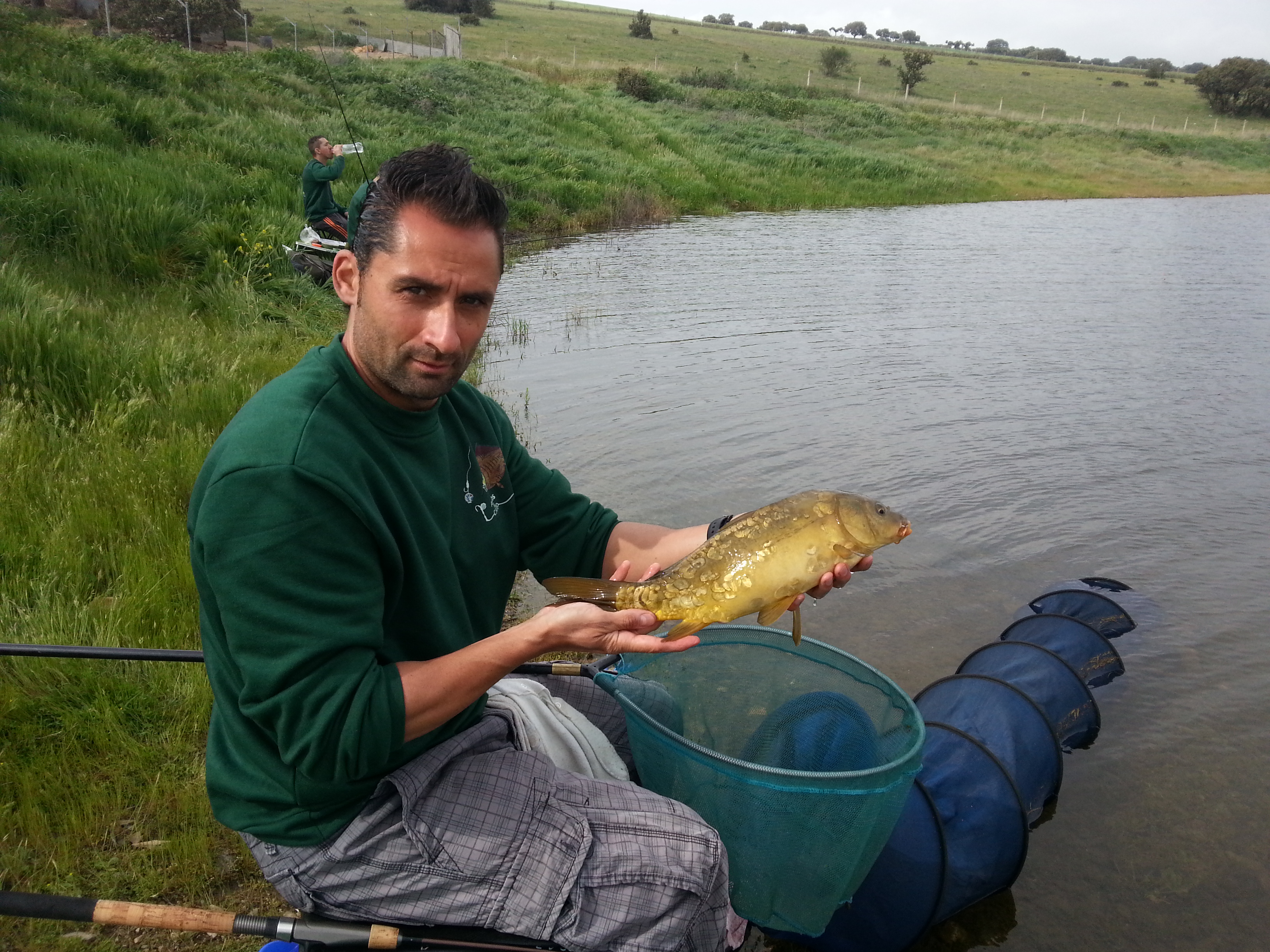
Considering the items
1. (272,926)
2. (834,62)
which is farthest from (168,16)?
(834,62)

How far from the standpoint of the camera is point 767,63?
219ft

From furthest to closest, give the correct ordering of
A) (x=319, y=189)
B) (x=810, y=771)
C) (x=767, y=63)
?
(x=767, y=63), (x=319, y=189), (x=810, y=771)

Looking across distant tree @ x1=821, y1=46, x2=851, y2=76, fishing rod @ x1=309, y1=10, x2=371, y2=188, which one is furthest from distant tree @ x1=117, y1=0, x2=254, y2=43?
distant tree @ x1=821, y1=46, x2=851, y2=76

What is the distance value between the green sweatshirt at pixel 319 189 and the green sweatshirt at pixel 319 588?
11109 millimetres

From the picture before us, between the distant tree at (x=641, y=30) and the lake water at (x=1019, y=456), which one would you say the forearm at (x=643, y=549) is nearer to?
the lake water at (x=1019, y=456)

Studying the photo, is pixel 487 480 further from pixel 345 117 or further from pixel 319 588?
pixel 345 117

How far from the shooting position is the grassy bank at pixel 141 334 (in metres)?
3.12

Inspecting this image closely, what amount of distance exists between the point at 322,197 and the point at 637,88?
97.6 ft

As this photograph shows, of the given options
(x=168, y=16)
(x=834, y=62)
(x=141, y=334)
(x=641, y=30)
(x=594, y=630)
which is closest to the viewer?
(x=594, y=630)

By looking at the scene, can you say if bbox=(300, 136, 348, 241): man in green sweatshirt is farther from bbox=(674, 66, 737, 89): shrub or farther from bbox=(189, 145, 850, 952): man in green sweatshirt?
bbox=(674, 66, 737, 89): shrub

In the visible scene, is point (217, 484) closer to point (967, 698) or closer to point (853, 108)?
point (967, 698)

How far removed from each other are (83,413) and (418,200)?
451 centimetres

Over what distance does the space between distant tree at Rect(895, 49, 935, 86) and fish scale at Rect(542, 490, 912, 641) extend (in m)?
64.6

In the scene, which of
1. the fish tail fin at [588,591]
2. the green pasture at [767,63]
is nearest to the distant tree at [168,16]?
the green pasture at [767,63]
